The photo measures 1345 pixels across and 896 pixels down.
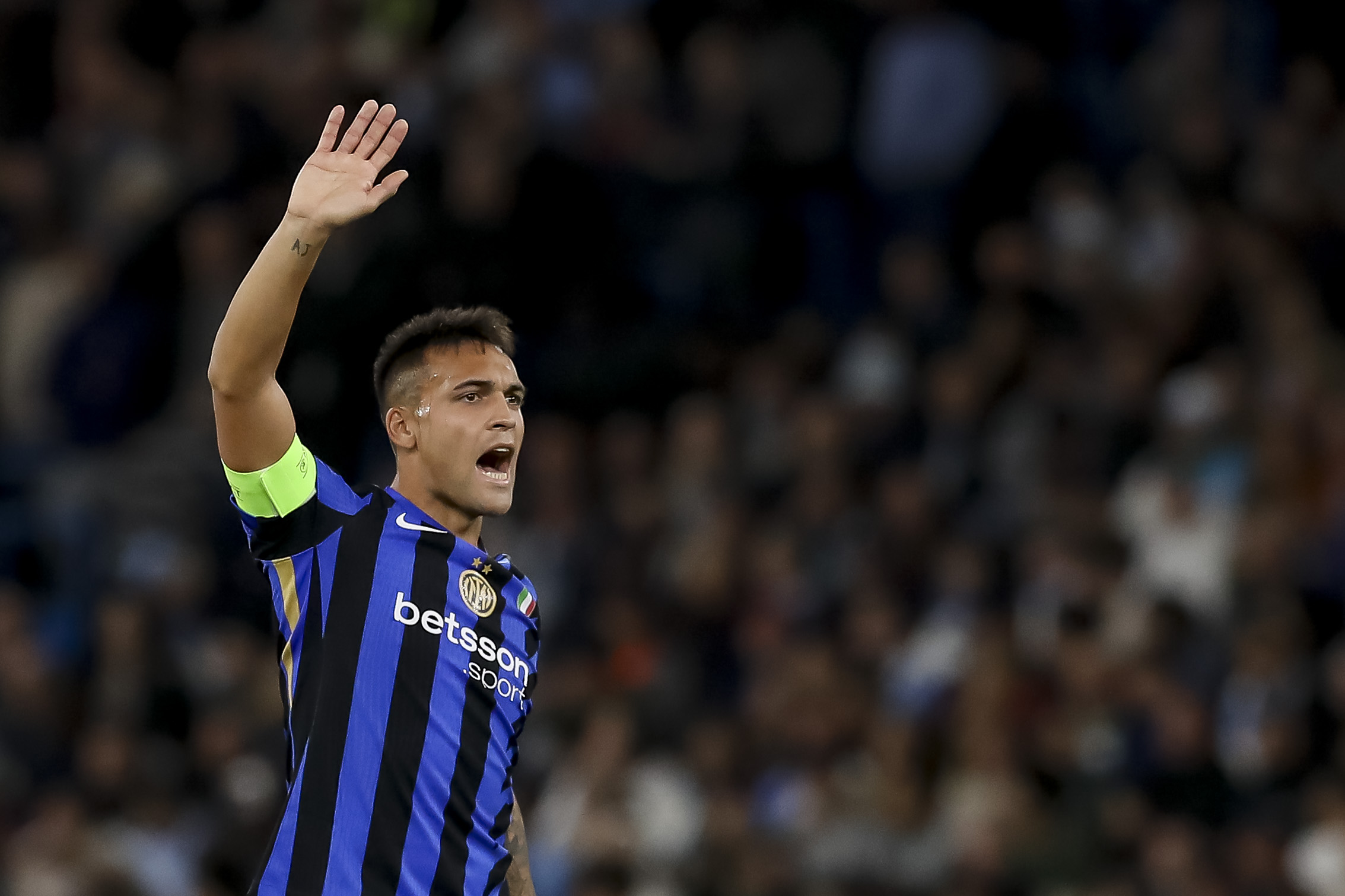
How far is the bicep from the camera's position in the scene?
4.50 m

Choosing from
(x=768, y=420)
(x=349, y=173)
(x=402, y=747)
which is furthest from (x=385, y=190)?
(x=768, y=420)

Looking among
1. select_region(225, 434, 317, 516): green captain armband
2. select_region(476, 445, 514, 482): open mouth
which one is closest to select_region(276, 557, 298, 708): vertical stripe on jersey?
select_region(225, 434, 317, 516): green captain armband

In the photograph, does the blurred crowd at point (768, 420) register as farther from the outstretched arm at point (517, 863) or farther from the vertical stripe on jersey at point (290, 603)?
the vertical stripe on jersey at point (290, 603)

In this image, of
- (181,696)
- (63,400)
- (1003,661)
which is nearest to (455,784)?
(1003,661)

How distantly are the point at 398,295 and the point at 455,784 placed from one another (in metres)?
7.13

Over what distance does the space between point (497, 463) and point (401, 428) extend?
0.27 metres

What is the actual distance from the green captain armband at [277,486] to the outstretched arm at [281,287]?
0.02 metres

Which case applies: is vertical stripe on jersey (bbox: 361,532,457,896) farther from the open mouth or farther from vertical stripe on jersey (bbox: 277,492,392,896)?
the open mouth

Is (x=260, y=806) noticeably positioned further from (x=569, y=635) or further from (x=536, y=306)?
(x=536, y=306)

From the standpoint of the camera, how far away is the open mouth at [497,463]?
505 centimetres

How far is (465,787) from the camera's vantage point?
473 cm

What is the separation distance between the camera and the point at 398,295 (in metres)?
11.6

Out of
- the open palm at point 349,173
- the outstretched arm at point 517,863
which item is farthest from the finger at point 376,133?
the outstretched arm at point 517,863

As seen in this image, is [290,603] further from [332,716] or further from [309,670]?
[332,716]
